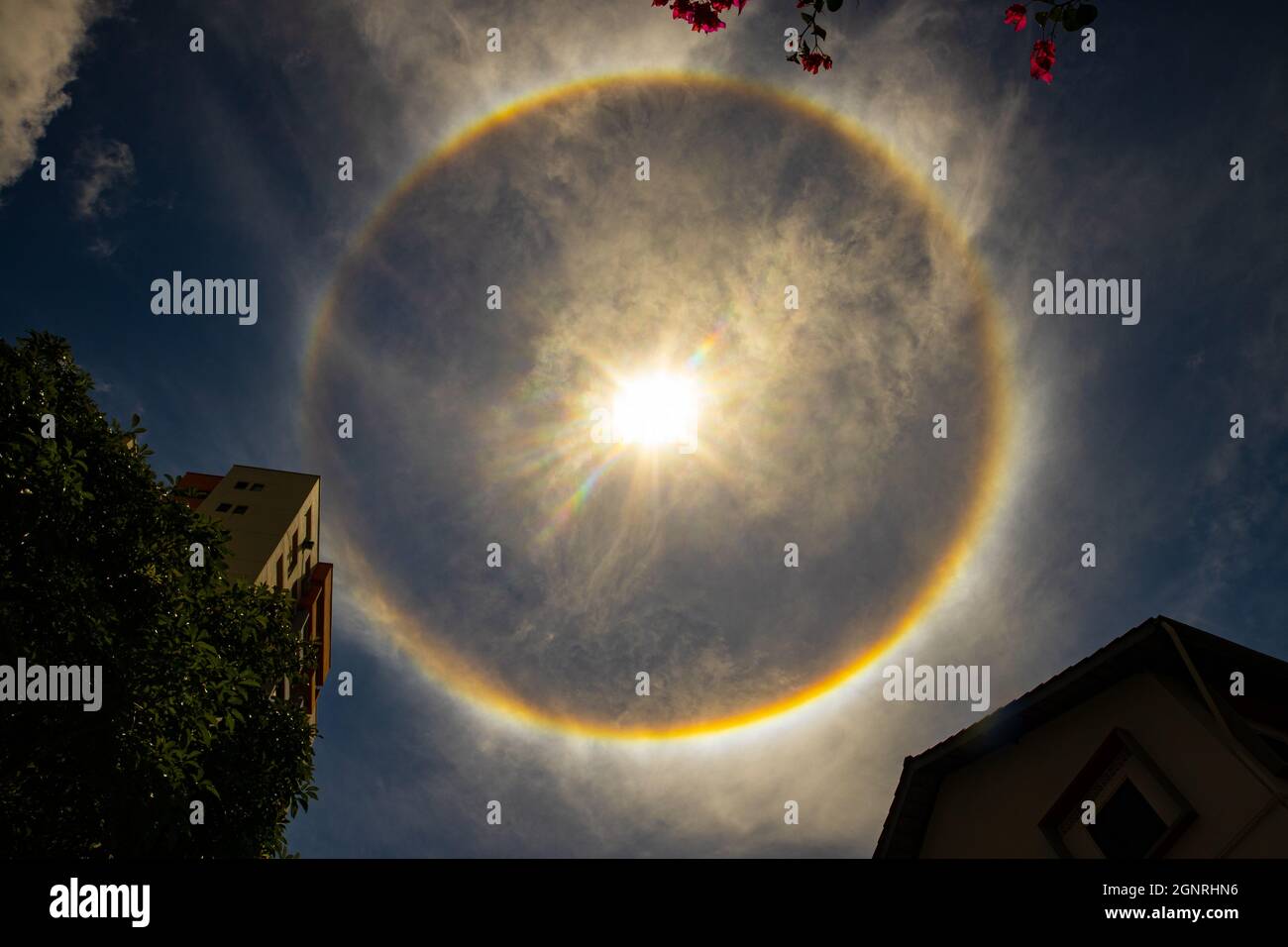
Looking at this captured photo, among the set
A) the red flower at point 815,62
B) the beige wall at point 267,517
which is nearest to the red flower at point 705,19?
the red flower at point 815,62

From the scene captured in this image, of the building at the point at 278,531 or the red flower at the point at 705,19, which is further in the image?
the building at the point at 278,531

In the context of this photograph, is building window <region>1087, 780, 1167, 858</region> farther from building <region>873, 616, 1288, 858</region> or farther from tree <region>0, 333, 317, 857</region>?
tree <region>0, 333, 317, 857</region>

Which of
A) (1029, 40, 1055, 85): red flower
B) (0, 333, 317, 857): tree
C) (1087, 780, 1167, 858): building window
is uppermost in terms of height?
(1029, 40, 1055, 85): red flower

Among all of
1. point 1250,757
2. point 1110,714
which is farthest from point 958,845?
point 1250,757

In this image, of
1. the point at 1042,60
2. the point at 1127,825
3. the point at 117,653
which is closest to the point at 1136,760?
the point at 1127,825

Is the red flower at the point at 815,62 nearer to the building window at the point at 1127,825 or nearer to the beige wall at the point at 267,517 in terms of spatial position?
the building window at the point at 1127,825

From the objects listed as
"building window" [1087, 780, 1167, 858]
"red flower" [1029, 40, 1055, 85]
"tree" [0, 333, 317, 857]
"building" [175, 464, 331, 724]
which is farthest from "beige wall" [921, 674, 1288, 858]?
"building" [175, 464, 331, 724]
